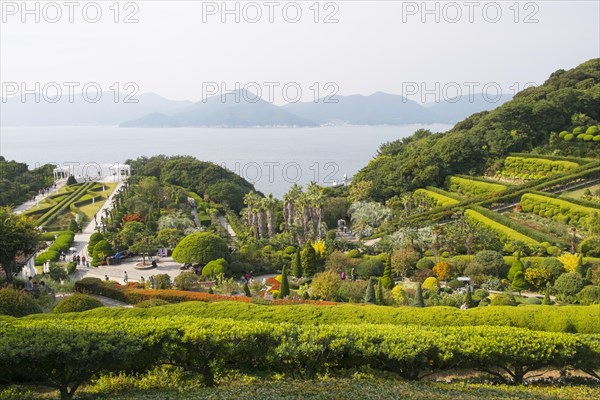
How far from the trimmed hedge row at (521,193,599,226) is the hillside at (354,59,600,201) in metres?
12.6

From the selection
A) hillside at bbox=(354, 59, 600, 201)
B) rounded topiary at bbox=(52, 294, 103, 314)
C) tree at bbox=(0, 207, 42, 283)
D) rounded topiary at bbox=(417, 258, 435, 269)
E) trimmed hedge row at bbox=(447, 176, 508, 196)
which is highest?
hillside at bbox=(354, 59, 600, 201)

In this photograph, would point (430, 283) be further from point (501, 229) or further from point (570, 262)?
point (501, 229)

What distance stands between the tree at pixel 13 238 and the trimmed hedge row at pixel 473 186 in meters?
33.0

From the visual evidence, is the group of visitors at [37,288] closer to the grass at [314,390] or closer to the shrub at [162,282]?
the shrub at [162,282]

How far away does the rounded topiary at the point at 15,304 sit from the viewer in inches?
649

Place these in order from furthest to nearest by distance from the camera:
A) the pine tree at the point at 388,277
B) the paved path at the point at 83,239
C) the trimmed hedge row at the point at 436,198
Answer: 1. the trimmed hedge row at the point at 436,198
2. the paved path at the point at 83,239
3. the pine tree at the point at 388,277

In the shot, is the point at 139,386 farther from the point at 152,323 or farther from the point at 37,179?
the point at 37,179

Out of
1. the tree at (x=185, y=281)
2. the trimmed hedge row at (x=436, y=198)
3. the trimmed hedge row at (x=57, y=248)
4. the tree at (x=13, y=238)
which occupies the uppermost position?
the trimmed hedge row at (x=436, y=198)

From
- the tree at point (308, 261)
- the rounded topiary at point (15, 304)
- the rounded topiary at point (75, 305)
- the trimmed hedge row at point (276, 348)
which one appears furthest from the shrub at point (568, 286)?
the rounded topiary at point (15, 304)

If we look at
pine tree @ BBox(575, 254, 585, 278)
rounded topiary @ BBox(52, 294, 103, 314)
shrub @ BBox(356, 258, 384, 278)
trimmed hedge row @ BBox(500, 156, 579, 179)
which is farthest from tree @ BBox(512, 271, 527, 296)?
trimmed hedge row @ BBox(500, 156, 579, 179)

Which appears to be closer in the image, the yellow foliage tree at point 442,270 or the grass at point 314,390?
the grass at point 314,390

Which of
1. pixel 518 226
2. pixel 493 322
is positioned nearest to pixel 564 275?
pixel 518 226

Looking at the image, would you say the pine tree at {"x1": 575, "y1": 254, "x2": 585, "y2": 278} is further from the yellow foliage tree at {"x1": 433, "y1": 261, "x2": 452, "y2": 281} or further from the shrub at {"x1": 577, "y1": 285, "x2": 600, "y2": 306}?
the yellow foliage tree at {"x1": 433, "y1": 261, "x2": 452, "y2": 281}

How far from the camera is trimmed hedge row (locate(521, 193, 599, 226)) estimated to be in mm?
32875
